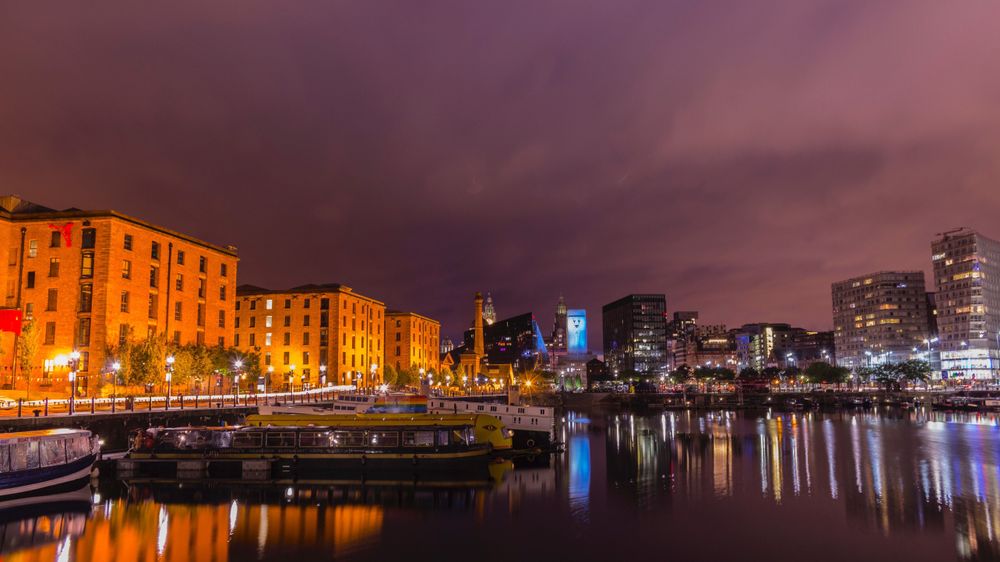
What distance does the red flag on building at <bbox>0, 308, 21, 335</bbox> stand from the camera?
198ft

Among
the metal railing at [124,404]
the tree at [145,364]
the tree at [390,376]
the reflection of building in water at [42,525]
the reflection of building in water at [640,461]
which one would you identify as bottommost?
the reflection of building in water at [640,461]

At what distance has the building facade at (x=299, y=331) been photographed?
109500 millimetres

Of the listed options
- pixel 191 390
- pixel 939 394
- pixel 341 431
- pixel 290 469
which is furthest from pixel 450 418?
pixel 939 394

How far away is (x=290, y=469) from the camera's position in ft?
148

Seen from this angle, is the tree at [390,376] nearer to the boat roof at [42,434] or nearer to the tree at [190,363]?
the tree at [190,363]

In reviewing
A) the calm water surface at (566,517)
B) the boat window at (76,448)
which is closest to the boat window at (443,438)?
the calm water surface at (566,517)

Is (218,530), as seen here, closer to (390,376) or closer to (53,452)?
(53,452)

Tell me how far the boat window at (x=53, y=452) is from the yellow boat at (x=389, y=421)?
15.5m

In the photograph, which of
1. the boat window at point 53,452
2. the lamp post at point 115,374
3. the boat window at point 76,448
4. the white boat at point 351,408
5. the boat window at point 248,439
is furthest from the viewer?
the white boat at point 351,408

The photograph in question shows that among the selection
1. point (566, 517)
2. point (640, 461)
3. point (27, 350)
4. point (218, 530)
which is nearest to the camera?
point (218, 530)

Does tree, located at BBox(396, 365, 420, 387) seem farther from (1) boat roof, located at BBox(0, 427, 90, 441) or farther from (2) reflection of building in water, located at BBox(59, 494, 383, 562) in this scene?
(2) reflection of building in water, located at BBox(59, 494, 383, 562)

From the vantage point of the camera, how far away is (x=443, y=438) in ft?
155

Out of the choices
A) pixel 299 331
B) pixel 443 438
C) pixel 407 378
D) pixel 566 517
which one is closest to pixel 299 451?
pixel 443 438

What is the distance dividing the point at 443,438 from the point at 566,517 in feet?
44.8
